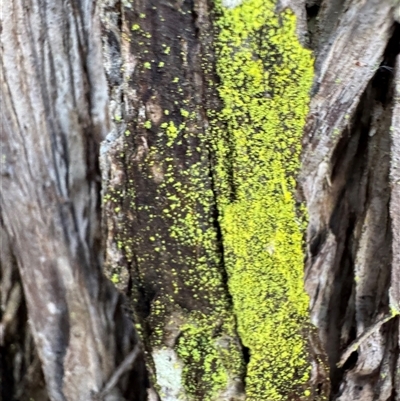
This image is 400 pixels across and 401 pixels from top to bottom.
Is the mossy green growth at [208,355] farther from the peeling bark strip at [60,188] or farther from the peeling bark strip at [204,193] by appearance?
the peeling bark strip at [60,188]

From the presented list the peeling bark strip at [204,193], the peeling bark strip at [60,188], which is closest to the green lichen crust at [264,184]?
the peeling bark strip at [204,193]

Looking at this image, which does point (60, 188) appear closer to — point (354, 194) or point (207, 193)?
point (207, 193)

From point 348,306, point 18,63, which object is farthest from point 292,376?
point 18,63

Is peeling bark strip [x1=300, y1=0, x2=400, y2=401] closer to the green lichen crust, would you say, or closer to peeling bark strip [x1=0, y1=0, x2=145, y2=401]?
the green lichen crust

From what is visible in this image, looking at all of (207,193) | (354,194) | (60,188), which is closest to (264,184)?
(207,193)

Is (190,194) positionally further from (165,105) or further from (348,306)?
(348,306)
